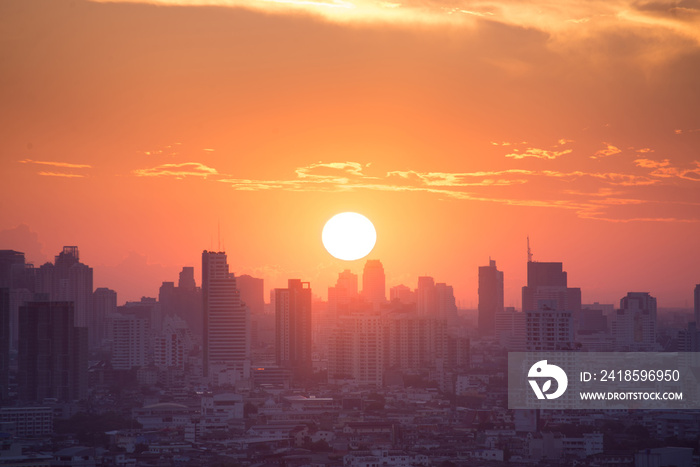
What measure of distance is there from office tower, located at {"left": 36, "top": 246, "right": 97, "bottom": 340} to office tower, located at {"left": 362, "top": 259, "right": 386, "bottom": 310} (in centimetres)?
1339

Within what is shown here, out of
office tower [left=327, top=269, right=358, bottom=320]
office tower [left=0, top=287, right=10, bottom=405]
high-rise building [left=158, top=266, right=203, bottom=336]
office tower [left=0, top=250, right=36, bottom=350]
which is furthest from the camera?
office tower [left=327, top=269, right=358, bottom=320]

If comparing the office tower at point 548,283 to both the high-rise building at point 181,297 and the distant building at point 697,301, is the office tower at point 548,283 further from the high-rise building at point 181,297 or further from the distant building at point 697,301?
the high-rise building at point 181,297

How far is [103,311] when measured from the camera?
43.6 metres

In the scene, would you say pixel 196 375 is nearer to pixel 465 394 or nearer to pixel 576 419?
pixel 465 394

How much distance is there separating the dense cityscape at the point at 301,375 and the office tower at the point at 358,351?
5cm

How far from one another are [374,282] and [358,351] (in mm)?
17818

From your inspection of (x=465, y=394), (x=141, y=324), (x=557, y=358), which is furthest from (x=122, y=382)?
(x=557, y=358)

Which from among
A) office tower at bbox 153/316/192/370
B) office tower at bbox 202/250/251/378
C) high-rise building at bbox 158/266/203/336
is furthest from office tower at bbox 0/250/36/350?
high-rise building at bbox 158/266/203/336

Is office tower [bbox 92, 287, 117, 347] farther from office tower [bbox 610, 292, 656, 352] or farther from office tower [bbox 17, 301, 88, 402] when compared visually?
office tower [bbox 610, 292, 656, 352]

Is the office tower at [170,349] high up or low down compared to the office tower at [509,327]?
down

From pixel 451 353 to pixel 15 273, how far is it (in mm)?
14624

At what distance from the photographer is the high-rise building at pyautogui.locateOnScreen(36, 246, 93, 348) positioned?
131 ft

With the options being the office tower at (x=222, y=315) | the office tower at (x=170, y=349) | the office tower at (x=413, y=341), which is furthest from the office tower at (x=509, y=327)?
the office tower at (x=170, y=349)

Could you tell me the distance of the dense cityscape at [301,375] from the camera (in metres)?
19.7
